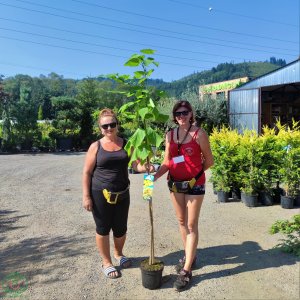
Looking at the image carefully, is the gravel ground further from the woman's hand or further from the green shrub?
the woman's hand

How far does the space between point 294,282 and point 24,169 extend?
11.4 metres

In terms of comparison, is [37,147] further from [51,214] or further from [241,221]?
[241,221]

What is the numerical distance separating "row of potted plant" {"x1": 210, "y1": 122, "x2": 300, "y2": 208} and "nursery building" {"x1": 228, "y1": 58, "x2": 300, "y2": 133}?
9227 millimetres

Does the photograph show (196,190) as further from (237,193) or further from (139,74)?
(237,193)

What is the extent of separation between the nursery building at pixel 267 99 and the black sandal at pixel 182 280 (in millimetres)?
13176

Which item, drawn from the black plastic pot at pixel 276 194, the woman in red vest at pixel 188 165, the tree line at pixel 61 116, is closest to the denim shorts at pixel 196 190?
the woman in red vest at pixel 188 165

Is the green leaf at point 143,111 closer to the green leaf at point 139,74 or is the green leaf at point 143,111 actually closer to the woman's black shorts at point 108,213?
the green leaf at point 139,74

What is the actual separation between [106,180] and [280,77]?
651 inches

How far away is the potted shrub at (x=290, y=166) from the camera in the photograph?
6227mm

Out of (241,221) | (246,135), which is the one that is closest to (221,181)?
(246,135)

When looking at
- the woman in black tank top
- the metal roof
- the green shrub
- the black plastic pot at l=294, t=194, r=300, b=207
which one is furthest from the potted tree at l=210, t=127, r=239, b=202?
the metal roof

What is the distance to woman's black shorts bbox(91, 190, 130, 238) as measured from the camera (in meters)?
3.58

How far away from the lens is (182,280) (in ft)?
11.1

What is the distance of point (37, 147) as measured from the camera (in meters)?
23.1
